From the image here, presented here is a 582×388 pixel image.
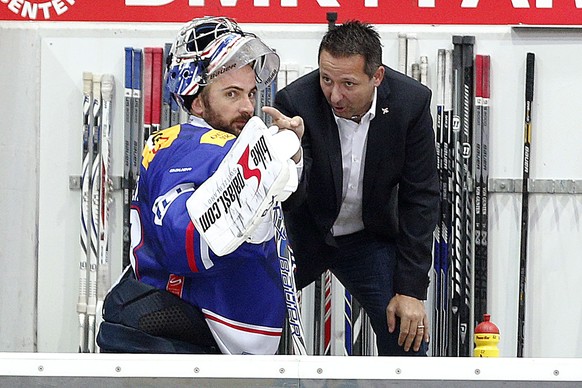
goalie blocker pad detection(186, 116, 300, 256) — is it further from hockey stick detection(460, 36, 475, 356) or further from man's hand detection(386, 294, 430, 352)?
hockey stick detection(460, 36, 475, 356)

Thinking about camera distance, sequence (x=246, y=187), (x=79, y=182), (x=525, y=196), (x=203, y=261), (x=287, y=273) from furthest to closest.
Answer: (x=79, y=182), (x=525, y=196), (x=287, y=273), (x=203, y=261), (x=246, y=187)

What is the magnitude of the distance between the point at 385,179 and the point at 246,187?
1505mm

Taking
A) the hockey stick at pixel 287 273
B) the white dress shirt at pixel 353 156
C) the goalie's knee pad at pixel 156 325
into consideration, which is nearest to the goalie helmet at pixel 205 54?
the hockey stick at pixel 287 273

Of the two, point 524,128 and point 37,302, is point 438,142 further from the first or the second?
point 37,302

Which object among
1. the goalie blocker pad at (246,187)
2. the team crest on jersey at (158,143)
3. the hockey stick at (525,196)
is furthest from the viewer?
the hockey stick at (525,196)

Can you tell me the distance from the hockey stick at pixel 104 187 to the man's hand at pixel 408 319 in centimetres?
148

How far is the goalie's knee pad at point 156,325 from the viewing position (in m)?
2.26

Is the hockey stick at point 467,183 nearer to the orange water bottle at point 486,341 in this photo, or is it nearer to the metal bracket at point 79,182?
the orange water bottle at point 486,341

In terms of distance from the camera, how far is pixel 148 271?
2.31 metres

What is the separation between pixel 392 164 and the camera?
3.22 m

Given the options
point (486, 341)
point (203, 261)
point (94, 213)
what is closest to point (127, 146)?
point (94, 213)

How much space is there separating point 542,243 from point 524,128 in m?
0.47

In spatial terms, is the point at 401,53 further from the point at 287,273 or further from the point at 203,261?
the point at 203,261

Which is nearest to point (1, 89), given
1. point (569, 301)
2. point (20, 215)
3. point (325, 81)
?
point (20, 215)
